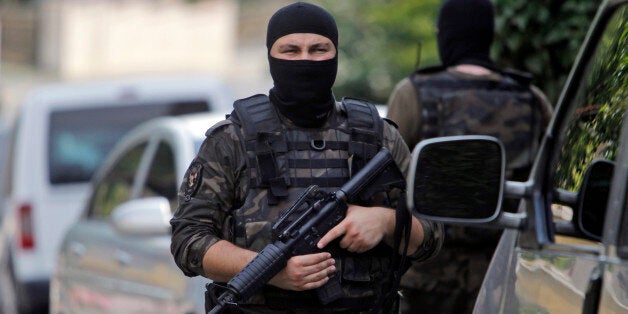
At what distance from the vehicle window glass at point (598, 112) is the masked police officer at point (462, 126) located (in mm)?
1709

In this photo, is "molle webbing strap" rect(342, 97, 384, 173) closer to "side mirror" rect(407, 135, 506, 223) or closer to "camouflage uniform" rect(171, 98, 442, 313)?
"camouflage uniform" rect(171, 98, 442, 313)

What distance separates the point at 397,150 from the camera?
384cm

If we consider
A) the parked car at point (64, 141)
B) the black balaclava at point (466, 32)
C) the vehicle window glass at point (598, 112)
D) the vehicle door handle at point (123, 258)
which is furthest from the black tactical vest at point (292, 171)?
the parked car at point (64, 141)

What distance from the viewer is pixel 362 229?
11.6 ft

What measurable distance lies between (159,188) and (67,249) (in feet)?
3.37

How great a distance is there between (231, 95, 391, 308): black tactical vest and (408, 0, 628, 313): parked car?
0.55 m

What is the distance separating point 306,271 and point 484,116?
1.69 meters

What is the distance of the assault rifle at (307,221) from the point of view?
3.42 metres

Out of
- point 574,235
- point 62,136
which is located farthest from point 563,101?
point 62,136

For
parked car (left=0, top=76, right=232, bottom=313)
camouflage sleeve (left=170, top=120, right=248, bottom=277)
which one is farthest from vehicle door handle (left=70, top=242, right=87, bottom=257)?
camouflage sleeve (left=170, top=120, right=248, bottom=277)

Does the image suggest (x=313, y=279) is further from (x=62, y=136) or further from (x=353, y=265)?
(x=62, y=136)

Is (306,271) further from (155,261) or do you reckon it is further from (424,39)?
(424,39)

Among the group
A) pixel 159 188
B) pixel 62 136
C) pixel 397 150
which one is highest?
pixel 397 150

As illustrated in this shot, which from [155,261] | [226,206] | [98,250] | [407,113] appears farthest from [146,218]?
[226,206]
